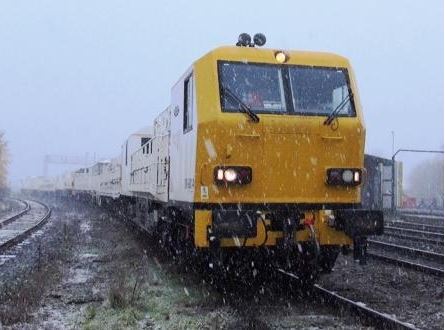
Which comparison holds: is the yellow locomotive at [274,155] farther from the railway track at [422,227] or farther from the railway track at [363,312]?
the railway track at [422,227]

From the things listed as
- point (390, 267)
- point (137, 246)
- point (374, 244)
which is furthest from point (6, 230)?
point (390, 267)

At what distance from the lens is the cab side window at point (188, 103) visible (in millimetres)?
7871

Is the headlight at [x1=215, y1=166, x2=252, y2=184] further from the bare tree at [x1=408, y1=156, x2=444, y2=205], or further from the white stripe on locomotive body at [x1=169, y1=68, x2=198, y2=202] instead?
the bare tree at [x1=408, y1=156, x2=444, y2=205]

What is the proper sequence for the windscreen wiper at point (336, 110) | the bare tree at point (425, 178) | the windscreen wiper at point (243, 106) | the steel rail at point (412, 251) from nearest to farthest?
the windscreen wiper at point (243, 106) → the windscreen wiper at point (336, 110) → the steel rail at point (412, 251) → the bare tree at point (425, 178)

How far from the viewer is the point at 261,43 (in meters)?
8.33

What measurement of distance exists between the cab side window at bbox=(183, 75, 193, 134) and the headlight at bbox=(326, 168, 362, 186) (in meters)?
1.92

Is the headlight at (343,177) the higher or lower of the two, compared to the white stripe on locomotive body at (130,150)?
lower

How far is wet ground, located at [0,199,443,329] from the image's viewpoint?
642 cm

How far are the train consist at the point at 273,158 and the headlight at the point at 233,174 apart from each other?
0.04ft

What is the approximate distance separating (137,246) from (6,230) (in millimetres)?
8352

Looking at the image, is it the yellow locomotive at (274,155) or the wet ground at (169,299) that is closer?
the wet ground at (169,299)

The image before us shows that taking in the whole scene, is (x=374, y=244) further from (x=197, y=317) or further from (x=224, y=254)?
(x=197, y=317)

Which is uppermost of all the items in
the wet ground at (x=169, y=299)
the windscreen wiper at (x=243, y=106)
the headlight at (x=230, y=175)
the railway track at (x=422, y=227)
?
the windscreen wiper at (x=243, y=106)

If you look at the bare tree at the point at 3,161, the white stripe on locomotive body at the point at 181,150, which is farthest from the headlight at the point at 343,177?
the bare tree at the point at 3,161
